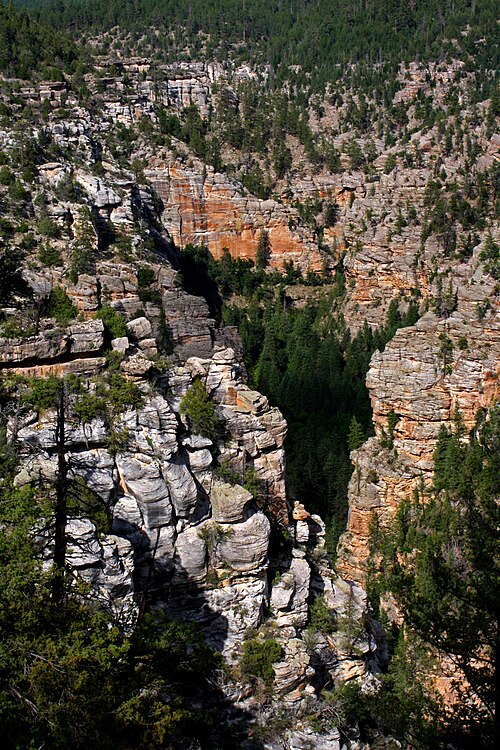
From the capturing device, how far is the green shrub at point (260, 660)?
24719 mm

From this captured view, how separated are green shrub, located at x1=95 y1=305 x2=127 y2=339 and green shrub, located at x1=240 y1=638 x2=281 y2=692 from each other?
1289 cm

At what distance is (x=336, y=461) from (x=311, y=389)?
1825 centimetres

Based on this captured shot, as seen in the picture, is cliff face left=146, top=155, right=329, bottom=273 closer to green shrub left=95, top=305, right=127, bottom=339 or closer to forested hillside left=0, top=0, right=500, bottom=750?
forested hillside left=0, top=0, right=500, bottom=750

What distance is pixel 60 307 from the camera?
1351 inches

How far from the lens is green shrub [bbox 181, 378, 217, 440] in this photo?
94.2 feet

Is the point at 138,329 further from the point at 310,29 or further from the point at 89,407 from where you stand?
the point at 310,29

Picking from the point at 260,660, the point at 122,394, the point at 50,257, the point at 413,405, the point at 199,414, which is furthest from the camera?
the point at 413,405

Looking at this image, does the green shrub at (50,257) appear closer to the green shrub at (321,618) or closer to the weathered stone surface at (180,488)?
the weathered stone surface at (180,488)

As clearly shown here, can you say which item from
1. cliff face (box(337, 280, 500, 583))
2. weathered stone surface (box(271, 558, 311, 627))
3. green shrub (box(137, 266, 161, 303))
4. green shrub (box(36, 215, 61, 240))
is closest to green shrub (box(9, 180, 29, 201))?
green shrub (box(36, 215, 61, 240))

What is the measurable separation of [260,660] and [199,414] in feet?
29.0

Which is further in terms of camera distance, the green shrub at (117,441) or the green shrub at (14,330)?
the green shrub at (14,330)

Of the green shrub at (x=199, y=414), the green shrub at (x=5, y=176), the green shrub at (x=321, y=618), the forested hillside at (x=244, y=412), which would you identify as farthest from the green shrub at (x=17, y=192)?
the green shrub at (x=321, y=618)

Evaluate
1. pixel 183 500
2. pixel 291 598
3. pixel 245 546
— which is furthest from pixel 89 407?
pixel 291 598

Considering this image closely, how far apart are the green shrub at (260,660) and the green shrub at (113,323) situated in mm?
12894
